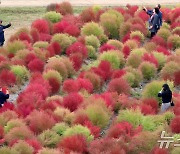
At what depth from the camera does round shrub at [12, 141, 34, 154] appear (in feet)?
32.2

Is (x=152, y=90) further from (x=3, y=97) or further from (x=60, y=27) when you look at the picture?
(x=60, y=27)

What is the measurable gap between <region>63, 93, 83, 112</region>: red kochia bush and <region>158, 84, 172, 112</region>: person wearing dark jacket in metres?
2.03

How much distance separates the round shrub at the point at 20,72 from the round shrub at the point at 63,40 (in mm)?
2390

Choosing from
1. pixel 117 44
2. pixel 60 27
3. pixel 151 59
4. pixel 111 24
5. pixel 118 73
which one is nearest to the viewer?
pixel 118 73

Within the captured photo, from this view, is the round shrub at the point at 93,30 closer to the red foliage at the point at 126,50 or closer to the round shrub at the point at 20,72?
the red foliage at the point at 126,50

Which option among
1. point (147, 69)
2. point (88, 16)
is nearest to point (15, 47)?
point (88, 16)

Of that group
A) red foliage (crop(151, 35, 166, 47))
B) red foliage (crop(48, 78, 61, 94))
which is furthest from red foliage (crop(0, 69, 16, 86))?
red foliage (crop(151, 35, 166, 47))

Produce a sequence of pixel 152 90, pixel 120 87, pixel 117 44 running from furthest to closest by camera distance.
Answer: pixel 117 44
pixel 120 87
pixel 152 90

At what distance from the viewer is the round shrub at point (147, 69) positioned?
1426 cm

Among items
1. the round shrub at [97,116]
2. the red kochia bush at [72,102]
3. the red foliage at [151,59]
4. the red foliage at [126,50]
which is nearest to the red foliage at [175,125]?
the round shrub at [97,116]

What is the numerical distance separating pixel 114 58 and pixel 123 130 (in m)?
4.51

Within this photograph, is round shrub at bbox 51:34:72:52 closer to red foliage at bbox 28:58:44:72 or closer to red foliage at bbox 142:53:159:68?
red foliage at bbox 28:58:44:72

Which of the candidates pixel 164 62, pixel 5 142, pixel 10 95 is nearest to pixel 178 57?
pixel 164 62

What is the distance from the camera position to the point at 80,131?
10633 mm
